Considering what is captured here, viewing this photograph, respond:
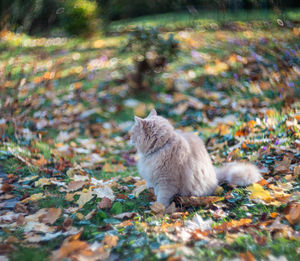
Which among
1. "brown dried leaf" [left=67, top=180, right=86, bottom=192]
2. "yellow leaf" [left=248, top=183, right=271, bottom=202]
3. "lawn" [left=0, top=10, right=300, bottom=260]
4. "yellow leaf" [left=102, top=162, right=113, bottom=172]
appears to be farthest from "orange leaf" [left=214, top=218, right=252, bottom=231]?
"yellow leaf" [left=102, top=162, right=113, bottom=172]

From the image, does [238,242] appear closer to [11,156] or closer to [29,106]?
[11,156]

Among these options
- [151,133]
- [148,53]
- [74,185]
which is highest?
[148,53]

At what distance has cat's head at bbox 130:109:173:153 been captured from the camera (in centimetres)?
283

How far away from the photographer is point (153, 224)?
7.41 feet

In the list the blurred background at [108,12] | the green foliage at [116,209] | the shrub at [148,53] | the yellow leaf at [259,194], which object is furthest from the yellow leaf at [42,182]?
the shrub at [148,53]

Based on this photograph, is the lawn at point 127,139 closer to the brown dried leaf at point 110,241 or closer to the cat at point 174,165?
the brown dried leaf at point 110,241

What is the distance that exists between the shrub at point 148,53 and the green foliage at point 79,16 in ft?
3.59

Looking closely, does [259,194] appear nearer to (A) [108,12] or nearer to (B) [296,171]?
(B) [296,171]

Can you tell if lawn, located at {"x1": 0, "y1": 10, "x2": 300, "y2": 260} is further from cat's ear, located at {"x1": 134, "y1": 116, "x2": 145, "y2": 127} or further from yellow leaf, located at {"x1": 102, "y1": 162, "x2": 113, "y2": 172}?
cat's ear, located at {"x1": 134, "y1": 116, "x2": 145, "y2": 127}

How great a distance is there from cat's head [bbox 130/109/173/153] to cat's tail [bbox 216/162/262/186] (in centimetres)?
75

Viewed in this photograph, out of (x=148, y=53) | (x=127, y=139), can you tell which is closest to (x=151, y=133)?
(x=127, y=139)

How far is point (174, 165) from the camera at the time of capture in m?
2.71

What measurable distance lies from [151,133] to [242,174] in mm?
962

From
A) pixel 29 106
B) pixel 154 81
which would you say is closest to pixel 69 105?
pixel 29 106
